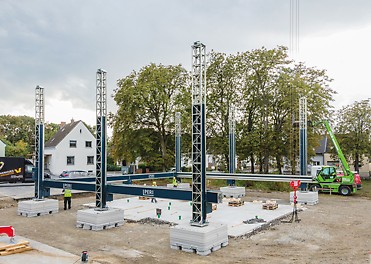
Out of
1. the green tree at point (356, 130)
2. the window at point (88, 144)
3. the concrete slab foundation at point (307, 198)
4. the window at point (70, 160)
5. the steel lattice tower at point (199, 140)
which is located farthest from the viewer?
the window at point (88, 144)

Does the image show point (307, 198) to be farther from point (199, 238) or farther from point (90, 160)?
point (90, 160)

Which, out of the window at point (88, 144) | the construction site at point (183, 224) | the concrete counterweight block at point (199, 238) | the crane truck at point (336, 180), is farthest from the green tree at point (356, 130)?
the window at point (88, 144)

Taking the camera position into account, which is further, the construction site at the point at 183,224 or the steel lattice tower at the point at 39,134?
the steel lattice tower at the point at 39,134

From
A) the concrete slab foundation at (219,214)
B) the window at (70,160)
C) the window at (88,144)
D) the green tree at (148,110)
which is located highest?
the green tree at (148,110)

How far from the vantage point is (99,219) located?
49.8 ft

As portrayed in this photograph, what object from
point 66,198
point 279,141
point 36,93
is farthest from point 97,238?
point 279,141

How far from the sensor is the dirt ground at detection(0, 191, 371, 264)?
37.1ft

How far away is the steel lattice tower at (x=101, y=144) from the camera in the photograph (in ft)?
52.2

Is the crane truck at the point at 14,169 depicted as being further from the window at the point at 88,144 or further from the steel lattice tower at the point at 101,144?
the steel lattice tower at the point at 101,144

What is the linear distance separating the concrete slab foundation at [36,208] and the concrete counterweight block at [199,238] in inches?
377

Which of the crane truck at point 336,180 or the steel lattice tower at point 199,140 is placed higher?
the steel lattice tower at point 199,140

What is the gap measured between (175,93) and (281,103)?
11971 mm

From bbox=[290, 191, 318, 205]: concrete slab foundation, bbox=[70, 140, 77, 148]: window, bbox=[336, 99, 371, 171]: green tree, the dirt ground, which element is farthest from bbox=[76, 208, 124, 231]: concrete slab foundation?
bbox=[70, 140, 77, 148]: window

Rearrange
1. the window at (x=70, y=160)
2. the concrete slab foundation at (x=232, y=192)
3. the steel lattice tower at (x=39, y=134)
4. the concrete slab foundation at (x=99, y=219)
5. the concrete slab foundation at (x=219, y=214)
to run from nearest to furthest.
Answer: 1. the concrete slab foundation at (x=99, y=219)
2. the concrete slab foundation at (x=219, y=214)
3. the steel lattice tower at (x=39, y=134)
4. the concrete slab foundation at (x=232, y=192)
5. the window at (x=70, y=160)
